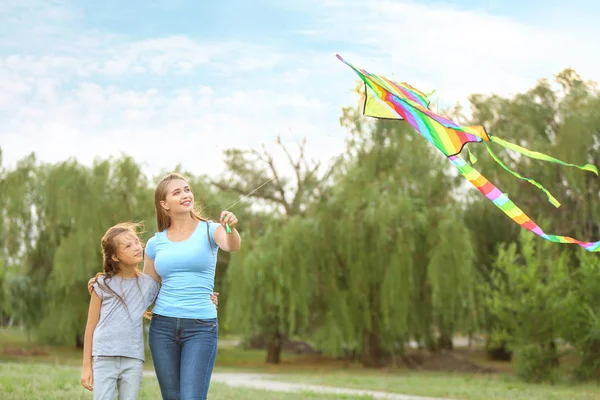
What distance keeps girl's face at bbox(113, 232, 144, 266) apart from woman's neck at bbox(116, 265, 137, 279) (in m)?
0.03

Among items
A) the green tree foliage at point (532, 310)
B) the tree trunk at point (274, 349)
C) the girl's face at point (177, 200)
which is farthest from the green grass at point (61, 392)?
the tree trunk at point (274, 349)

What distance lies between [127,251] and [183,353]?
637mm

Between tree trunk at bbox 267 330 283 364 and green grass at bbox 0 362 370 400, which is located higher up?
green grass at bbox 0 362 370 400

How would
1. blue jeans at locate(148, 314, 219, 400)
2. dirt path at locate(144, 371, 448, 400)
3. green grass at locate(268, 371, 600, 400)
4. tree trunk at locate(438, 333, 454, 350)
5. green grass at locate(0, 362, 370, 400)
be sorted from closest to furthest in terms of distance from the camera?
1. blue jeans at locate(148, 314, 219, 400)
2. green grass at locate(0, 362, 370, 400)
3. dirt path at locate(144, 371, 448, 400)
4. green grass at locate(268, 371, 600, 400)
5. tree trunk at locate(438, 333, 454, 350)

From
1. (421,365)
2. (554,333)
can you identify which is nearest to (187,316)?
(554,333)

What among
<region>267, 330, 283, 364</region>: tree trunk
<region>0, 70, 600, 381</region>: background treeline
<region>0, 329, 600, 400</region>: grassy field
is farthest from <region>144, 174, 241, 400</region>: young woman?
<region>267, 330, 283, 364</region>: tree trunk

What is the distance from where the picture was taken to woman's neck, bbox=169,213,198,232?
13.4 ft

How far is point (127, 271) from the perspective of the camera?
4184 mm

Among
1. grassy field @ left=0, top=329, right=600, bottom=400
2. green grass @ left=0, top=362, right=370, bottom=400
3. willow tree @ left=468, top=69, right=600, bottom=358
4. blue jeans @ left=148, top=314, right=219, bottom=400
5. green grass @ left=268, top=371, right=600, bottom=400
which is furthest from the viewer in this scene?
willow tree @ left=468, top=69, right=600, bottom=358

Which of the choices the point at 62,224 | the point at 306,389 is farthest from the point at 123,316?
the point at 62,224

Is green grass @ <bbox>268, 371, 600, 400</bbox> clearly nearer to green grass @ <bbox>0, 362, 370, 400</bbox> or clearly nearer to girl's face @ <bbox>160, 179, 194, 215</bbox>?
green grass @ <bbox>0, 362, 370, 400</bbox>

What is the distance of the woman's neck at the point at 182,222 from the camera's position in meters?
4.08

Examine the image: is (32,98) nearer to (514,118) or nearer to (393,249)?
(393,249)

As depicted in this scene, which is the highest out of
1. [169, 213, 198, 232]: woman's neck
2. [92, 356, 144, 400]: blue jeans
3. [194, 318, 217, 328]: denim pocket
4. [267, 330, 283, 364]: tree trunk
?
[169, 213, 198, 232]: woman's neck
